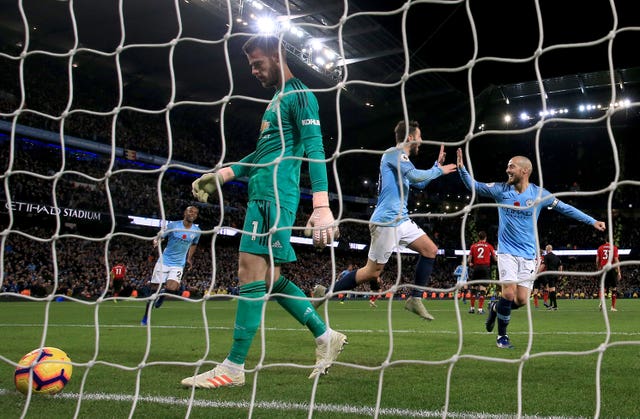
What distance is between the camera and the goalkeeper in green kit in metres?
3.46

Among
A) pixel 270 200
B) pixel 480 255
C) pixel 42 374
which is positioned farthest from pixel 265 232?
pixel 480 255

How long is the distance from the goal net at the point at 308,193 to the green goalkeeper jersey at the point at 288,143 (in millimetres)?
435

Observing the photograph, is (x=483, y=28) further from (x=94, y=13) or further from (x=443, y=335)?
(x=443, y=335)

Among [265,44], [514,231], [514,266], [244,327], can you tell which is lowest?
[244,327]

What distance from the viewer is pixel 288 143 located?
12.4 ft

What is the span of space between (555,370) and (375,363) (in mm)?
1318

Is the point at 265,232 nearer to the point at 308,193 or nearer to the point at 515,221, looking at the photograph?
the point at 515,221

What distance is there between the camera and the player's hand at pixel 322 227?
9.83 ft

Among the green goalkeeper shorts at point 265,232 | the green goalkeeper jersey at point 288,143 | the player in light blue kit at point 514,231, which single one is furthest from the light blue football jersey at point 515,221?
the green goalkeeper shorts at point 265,232

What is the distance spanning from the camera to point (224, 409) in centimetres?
293

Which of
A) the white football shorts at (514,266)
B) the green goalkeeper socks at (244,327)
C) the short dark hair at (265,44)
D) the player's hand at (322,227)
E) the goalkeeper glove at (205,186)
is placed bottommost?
the green goalkeeper socks at (244,327)

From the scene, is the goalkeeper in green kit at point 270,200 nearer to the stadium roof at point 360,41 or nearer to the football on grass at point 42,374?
the football on grass at point 42,374

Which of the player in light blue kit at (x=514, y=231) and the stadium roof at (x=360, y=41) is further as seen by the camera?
the stadium roof at (x=360, y=41)

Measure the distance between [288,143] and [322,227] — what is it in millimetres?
1024
